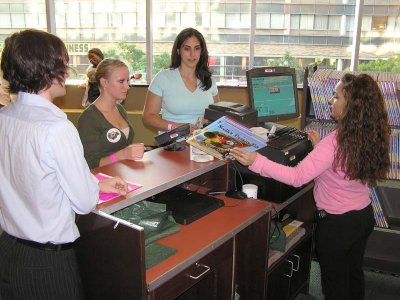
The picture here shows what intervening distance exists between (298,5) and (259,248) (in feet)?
15.6

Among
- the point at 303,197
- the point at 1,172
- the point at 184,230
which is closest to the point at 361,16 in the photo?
the point at 303,197

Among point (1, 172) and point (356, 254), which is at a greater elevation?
point (1, 172)

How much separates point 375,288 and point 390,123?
1.15m

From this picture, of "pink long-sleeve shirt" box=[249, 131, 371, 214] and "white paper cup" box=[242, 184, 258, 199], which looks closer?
"pink long-sleeve shirt" box=[249, 131, 371, 214]

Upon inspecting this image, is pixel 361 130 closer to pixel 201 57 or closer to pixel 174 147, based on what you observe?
pixel 174 147

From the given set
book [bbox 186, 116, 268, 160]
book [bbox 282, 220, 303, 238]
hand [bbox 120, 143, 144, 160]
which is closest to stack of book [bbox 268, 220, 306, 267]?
book [bbox 282, 220, 303, 238]

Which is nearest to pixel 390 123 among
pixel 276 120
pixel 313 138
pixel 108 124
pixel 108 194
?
pixel 313 138

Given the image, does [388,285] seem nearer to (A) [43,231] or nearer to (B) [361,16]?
(A) [43,231]

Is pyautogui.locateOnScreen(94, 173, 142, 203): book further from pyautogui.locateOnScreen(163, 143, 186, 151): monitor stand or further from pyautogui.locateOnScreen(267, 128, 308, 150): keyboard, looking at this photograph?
pyautogui.locateOnScreen(267, 128, 308, 150): keyboard

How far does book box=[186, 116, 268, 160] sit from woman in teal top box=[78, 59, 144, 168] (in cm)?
31

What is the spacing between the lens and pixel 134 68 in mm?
6371

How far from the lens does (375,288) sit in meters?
2.75

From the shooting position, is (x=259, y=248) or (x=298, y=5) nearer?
(x=259, y=248)

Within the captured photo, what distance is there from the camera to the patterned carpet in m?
2.66
